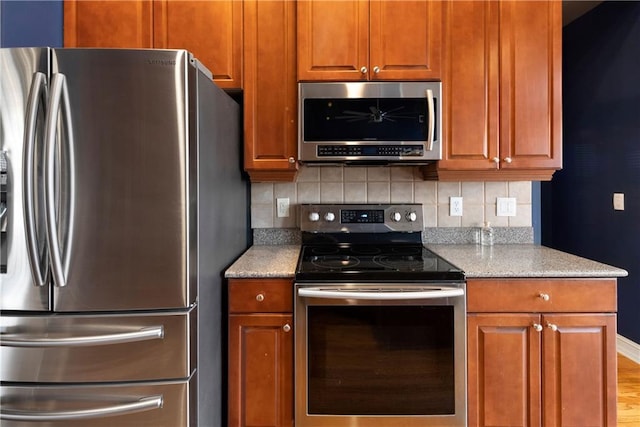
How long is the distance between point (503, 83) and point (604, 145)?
183cm

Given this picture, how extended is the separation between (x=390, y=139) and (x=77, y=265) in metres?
1.35

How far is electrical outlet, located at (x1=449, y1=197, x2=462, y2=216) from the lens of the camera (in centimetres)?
220

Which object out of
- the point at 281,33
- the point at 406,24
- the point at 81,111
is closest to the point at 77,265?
the point at 81,111

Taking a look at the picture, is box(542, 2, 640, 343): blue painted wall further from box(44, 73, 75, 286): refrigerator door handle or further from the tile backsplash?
box(44, 73, 75, 286): refrigerator door handle

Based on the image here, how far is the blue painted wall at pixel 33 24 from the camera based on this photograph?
1802 millimetres

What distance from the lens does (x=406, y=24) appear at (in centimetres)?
186

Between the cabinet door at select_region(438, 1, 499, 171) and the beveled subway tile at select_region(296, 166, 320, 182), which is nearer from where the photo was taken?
the cabinet door at select_region(438, 1, 499, 171)

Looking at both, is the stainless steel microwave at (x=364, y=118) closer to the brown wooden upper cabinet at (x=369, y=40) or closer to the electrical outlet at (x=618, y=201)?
the brown wooden upper cabinet at (x=369, y=40)

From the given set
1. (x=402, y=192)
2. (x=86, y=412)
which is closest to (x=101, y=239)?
(x=86, y=412)

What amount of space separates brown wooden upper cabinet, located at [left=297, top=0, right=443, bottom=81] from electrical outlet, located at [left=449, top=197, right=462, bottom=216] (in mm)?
686

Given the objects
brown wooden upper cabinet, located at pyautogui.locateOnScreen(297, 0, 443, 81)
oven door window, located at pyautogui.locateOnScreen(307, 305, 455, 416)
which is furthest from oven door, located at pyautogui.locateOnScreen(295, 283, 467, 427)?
brown wooden upper cabinet, located at pyautogui.locateOnScreen(297, 0, 443, 81)

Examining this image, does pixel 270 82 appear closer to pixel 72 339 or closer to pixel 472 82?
pixel 472 82

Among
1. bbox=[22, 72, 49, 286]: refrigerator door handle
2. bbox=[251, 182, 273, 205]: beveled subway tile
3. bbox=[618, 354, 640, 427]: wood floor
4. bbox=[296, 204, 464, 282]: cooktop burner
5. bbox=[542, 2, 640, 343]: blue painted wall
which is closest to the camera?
bbox=[22, 72, 49, 286]: refrigerator door handle

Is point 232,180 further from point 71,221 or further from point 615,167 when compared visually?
point 615,167
